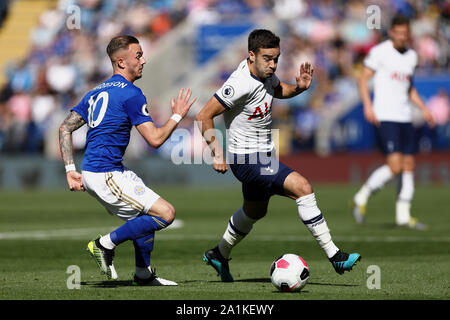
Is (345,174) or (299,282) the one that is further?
(345,174)

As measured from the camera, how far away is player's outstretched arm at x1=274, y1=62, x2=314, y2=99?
8648 mm

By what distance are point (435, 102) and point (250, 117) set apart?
16774 mm

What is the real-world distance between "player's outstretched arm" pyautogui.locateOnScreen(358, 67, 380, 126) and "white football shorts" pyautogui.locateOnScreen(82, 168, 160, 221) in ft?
19.3

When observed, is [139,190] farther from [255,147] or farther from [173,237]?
[173,237]

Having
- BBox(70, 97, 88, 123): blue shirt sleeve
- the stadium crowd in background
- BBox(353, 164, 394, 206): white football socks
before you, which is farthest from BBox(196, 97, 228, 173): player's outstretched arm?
the stadium crowd in background

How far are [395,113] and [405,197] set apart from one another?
1.22 metres

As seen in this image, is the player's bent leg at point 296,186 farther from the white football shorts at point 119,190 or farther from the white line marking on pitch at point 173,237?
the white line marking on pitch at point 173,237

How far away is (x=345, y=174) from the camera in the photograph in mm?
25203

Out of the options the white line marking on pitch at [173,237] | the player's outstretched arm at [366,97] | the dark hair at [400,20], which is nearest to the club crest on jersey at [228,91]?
the white line marking on pitch at [173,237]

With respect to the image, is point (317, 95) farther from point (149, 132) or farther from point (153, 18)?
point (149, 132)

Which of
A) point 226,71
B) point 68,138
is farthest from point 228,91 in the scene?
Result: point 226,71

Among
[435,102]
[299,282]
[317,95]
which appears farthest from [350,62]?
[299,282]

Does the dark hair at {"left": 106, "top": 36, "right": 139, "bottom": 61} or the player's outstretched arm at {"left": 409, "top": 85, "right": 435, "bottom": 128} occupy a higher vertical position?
the dark hair at {"left": 106, "top": 36, "right": 139, "bottom": 61}

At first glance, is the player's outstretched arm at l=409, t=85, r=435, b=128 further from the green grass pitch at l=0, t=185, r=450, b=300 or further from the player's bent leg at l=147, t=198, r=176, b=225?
the player's bent leg at l=147, t=198, r=176, b=225
